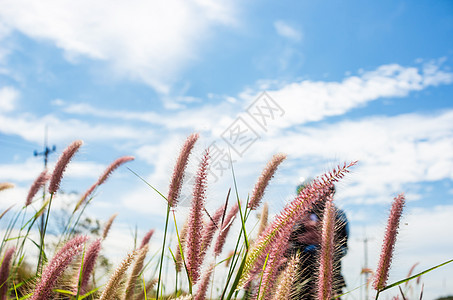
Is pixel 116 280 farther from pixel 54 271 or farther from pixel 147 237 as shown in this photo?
pixel 147 237

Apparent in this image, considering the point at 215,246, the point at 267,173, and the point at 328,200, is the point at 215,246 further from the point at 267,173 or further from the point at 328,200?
the point at 328,200

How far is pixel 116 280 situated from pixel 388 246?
5.41 ft

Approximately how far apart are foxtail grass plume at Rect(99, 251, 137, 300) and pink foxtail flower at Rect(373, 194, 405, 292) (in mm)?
1520

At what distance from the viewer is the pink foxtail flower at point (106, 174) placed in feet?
15.4

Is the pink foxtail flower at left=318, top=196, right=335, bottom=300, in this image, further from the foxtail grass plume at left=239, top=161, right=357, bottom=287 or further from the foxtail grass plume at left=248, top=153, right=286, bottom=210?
the foxtail grass plume at left=248, top=153, right=286, bottom=210

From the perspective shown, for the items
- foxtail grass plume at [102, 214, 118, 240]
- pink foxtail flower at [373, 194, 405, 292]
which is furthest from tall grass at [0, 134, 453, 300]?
foxtail grass plume at [102, 214, 118, 240]

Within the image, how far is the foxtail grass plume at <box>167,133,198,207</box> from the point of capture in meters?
2.76

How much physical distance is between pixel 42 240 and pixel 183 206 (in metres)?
1.90

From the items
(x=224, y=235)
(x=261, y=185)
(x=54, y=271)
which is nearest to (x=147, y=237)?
(x=224, y=235)

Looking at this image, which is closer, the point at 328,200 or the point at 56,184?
the point at 328,200

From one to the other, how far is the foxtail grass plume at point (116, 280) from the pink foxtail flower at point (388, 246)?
1.52m

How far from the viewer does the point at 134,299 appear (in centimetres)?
344

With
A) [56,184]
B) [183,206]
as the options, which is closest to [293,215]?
[183,206]

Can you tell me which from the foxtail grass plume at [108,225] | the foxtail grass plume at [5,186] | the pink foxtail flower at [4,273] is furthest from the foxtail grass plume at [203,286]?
the foxtail grass plume at [5,186]
